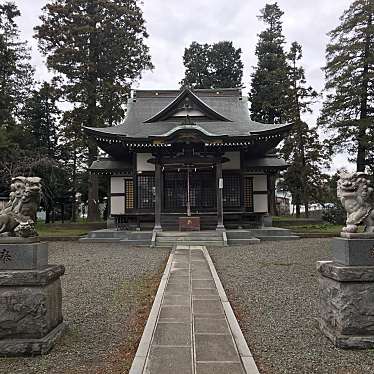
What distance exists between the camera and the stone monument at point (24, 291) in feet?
13.0

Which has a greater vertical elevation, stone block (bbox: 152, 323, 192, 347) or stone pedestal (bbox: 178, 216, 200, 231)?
stone pedestal (bbox: 178, 216, 200, 231)

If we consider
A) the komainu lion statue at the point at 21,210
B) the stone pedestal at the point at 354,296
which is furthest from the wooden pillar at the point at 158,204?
the stone pedestal at the point at 354,296

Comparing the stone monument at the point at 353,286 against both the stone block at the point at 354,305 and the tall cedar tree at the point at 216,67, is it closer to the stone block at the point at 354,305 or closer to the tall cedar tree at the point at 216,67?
the stone block at the point at 354,305

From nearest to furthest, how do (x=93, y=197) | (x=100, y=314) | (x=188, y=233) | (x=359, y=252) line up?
1. (x=359, y=252)
2. (x=100, y=314)
3. (x=188, y=233)
4. (x=93, y=197)

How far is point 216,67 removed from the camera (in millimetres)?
47906

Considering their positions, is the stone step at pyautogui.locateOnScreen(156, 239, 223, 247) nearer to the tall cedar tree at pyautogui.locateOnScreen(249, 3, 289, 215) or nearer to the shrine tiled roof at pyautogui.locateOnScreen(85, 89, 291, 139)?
the shrine tiled roof at pyautogui.locateOnScreen(85, 89, 291, 139)

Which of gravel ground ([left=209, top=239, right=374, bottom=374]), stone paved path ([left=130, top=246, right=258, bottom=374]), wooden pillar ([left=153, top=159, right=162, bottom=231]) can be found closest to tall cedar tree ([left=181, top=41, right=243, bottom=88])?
wooden pillar ([left=153, top=159, right=162, bottom=231])

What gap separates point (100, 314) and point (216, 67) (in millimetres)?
46453

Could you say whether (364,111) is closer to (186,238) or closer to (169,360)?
(186,238)

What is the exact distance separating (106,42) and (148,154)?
13.1 meters

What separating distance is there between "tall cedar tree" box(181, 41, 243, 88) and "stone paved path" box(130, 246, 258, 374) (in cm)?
4337

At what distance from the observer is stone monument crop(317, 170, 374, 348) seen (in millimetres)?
4043

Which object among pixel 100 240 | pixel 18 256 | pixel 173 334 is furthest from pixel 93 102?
pixel 173 334

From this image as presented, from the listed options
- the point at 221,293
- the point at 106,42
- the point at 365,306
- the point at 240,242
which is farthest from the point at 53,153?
the point at 365,306
